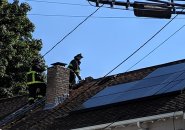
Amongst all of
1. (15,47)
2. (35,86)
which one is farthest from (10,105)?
(15,47)

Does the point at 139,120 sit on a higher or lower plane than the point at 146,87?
lower

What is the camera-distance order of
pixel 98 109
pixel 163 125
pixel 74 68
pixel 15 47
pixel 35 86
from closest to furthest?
1. pixel 163 125
2. pixel 98 109
3. pixel 35 86
4. pixel 74 68
5. pixel 15 47

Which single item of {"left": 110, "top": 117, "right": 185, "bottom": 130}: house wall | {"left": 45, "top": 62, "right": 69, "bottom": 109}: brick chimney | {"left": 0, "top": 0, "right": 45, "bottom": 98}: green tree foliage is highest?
{"left": 0, "top": 0, "right": 45, "bottom": 98}: green tree foliage

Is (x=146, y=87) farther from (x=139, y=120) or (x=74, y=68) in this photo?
(x=74, y=68)

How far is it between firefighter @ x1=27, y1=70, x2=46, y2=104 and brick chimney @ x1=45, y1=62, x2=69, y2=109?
2.68 feet

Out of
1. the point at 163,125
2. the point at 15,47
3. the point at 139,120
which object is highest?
the point at 15,47

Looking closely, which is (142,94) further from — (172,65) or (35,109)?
(35,109)

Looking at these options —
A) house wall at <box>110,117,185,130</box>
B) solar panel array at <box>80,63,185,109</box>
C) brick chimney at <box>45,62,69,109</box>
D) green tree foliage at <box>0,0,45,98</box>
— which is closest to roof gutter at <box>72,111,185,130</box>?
house wall at <box>110,117,185,130</box>

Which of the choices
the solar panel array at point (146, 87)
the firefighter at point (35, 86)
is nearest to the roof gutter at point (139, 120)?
the solar panel array at point (146, 87)

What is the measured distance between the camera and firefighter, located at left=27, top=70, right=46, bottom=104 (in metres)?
21.8

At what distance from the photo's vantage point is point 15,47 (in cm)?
3372

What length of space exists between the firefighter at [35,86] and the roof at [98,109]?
4.08ft

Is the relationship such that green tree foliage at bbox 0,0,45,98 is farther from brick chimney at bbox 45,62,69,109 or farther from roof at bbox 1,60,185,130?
roof at bbox 1,60,185,130

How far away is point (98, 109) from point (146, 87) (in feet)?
5.29
